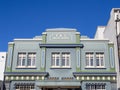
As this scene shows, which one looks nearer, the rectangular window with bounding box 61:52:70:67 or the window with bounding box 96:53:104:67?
the window with bounding box 96:53:104:67

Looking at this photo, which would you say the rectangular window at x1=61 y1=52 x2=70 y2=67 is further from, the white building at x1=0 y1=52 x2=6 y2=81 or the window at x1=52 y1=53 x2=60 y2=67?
the white building at x1=0 y1=52 x2=6 y2=81

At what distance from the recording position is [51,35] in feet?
99.0

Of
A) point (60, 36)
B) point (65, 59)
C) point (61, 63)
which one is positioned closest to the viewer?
point (61, 63)

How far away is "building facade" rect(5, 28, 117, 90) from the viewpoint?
28094 millimetres

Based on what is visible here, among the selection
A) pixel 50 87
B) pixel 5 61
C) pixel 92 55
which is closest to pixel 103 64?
pixel 92 55

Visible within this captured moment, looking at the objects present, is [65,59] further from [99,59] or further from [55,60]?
[99,59]

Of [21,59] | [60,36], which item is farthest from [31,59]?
[60,36]

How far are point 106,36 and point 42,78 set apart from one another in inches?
A: 426

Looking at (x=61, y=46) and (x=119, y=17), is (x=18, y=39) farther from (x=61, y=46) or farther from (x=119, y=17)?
(x=119, y=17)

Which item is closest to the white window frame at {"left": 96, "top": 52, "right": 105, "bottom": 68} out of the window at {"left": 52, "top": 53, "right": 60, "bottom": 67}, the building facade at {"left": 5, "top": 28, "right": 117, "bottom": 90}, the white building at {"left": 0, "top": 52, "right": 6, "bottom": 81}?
the building facade at {"left": 5, "top": 28, "right": 117, "bottom": 90}

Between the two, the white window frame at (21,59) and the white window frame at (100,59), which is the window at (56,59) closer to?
the white window frame at (21,59)

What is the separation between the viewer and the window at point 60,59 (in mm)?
29172

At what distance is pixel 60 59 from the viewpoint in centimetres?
2925

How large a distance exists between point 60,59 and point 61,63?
19.1 inches
